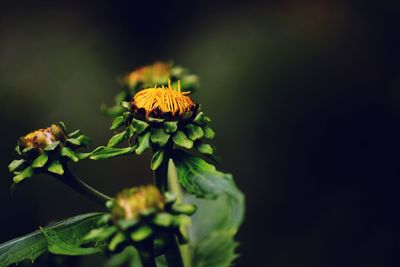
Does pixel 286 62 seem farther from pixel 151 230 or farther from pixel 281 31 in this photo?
pixel 151 230

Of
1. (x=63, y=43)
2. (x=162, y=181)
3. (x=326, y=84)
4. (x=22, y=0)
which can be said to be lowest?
(x=162, y=181)

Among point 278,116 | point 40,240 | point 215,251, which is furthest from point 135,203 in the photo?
point 278,116

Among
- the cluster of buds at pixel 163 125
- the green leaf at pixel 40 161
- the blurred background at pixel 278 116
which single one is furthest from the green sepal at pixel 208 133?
the blurred background at pixel 278 116

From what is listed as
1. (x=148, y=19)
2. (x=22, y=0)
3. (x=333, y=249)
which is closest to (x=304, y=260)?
(x=333, y=249)

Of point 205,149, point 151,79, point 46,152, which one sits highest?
point 151,79

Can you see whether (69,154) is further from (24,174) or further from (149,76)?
(149,76)
